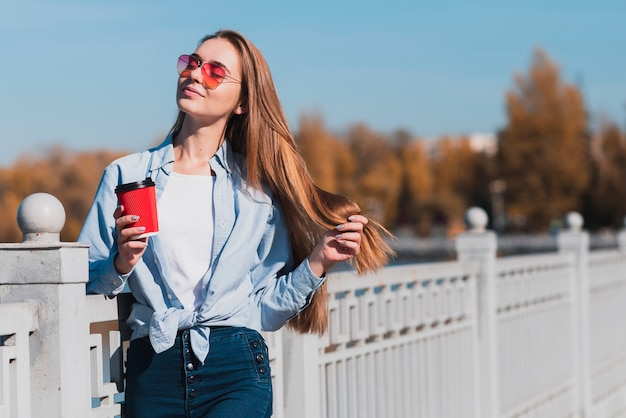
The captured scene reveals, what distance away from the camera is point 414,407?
5.53 metres

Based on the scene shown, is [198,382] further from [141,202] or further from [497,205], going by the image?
[497,205]

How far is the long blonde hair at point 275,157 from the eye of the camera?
11.2ft

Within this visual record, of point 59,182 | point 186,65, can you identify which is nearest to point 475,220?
point 186,65

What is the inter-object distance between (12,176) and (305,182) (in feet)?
283

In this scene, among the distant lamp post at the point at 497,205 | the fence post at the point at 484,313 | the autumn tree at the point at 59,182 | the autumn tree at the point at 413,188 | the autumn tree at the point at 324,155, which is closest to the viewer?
the fence post at the point at 484,313

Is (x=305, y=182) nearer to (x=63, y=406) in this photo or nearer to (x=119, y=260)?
(x=119, y=260)

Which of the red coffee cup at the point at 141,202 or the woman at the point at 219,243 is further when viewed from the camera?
the woman at the point at 219,243

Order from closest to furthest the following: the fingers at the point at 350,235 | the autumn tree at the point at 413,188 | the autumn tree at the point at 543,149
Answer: the fingers at the point at 350,235
the autumn tree at the point at 543,149
the autumn tree at the point at 413,188

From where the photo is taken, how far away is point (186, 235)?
320 centimetres

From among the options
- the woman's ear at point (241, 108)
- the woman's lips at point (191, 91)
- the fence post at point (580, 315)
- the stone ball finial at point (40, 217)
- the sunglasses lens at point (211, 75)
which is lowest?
the fence post at point (580, 315)

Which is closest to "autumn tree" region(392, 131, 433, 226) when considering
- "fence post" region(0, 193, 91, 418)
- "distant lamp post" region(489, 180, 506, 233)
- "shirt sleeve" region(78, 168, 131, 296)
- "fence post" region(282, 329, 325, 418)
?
"distant lamp post" region(489, 180, 506, 233)

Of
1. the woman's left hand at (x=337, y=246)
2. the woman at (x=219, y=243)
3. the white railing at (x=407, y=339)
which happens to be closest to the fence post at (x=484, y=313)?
the white railing at (x=407, y=339)

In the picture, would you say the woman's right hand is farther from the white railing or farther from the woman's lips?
the woman's lips

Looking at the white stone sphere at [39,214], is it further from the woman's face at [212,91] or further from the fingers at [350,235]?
the fingers at [350,235]
